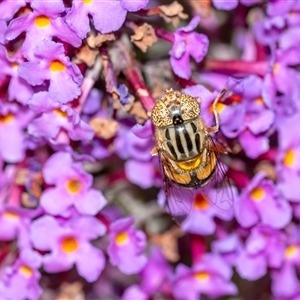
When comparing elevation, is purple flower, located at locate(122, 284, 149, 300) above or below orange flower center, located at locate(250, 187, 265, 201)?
below

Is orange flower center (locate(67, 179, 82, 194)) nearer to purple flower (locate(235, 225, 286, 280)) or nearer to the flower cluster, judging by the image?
the flower cluster

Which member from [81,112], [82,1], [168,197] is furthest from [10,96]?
[168,197]

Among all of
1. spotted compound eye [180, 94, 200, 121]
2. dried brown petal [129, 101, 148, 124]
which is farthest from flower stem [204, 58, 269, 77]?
spotted compound eye [180, 94, 200, 121]

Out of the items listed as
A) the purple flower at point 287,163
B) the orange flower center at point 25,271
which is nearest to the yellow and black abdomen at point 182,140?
the purple flower at point 287,163

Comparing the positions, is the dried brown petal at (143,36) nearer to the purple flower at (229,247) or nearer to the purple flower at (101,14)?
the purple flower at (101,14)

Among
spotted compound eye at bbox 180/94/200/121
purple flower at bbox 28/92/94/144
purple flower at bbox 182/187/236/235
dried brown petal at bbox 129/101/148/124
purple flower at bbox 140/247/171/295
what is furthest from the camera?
purple flower at bbox 140/247/171/295

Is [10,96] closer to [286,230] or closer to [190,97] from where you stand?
[190,97]
